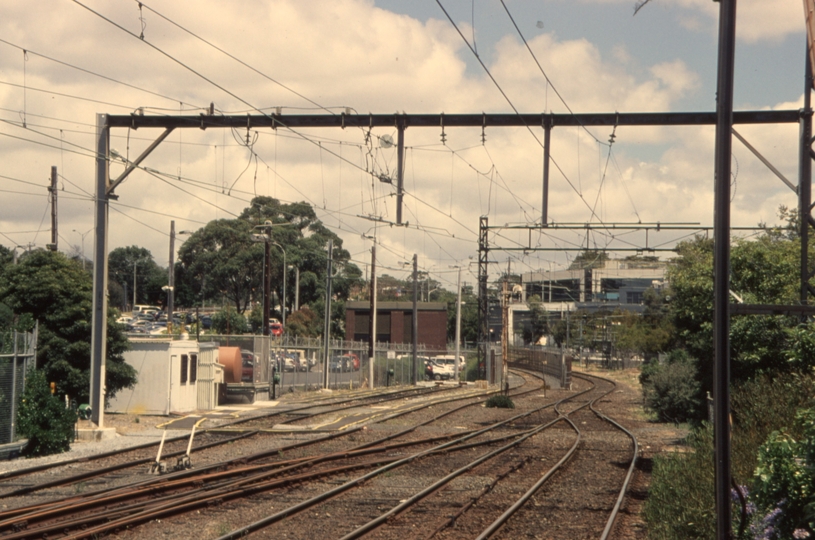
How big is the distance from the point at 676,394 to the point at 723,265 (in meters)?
24.3

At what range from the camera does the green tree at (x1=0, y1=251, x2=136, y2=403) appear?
2545 centimetres

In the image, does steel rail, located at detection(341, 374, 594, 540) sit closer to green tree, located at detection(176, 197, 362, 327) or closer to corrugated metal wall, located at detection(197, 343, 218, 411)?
corrugated metal wall, located at detection(197, 343, 218, 411)

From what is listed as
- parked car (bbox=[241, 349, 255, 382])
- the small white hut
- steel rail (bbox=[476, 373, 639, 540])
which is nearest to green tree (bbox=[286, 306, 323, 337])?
parked car (bbox=[241, 349, 255, 382])

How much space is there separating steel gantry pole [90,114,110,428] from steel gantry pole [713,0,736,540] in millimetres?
18603

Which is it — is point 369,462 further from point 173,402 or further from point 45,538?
point 173,402

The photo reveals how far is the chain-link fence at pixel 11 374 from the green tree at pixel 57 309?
5865 millimetres

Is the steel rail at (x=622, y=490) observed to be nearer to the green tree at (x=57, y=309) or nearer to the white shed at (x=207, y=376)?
the white shed at (x=207, y=376)

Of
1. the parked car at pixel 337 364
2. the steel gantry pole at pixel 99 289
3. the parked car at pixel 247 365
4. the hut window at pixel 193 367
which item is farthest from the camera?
the parked car at pixel 337 364

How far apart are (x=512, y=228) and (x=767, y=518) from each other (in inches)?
1237

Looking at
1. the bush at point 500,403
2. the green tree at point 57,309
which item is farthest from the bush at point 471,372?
the green tree at point 57,309

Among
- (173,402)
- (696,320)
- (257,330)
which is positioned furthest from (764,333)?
(257,330)

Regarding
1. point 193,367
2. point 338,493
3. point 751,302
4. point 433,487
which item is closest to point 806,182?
point 751,302

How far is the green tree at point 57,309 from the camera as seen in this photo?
25453 millimetres

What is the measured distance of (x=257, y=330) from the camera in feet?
266
